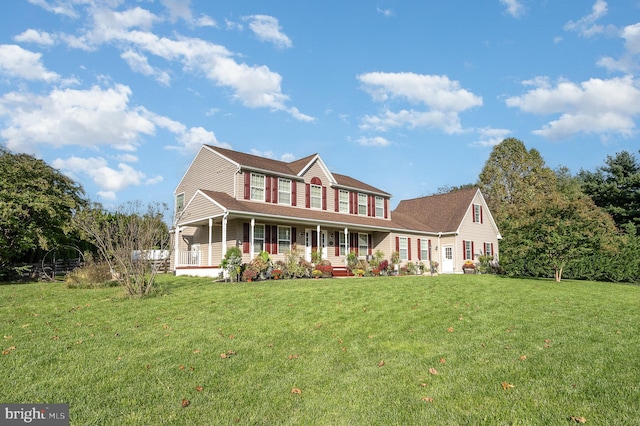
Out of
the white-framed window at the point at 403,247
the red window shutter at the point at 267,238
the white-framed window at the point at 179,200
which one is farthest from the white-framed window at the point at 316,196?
the white-framed window at the point at 179,200

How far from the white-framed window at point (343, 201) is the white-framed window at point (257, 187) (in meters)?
5.71

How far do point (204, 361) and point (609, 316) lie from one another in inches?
350

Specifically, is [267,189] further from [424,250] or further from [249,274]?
[424,250]

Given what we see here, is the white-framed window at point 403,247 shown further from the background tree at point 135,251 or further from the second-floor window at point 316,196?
the background tree at point 135,251

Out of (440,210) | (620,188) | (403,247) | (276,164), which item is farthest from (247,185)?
(620,188)

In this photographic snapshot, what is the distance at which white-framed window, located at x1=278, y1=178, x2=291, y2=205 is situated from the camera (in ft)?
78.7

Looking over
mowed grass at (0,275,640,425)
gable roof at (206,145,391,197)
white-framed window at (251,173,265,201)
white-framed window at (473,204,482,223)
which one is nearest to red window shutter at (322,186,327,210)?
gable roof at (206,145,391,197)

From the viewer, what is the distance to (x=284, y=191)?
24203mm

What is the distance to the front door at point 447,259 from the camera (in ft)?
102

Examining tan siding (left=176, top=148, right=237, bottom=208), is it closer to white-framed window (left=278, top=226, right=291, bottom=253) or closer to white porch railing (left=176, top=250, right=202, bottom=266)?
white-framed window (left=278, top=226, right=291, bottom=253)

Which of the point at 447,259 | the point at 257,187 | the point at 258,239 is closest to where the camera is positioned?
the point at 258,239

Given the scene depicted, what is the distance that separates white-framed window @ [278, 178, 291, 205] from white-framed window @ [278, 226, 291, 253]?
1615 millimetres

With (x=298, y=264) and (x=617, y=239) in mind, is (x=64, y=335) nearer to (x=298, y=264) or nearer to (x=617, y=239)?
(x=298, y=264)

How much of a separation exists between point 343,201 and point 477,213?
12252 millimetres
